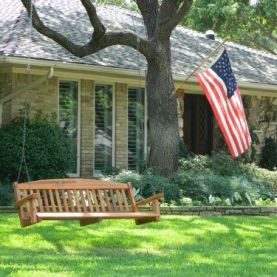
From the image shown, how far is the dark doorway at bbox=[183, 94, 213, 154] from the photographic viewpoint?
20875 millimetres

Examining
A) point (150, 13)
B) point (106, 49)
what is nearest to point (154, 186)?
point (150, 13)

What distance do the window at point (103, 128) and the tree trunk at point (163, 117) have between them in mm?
2300

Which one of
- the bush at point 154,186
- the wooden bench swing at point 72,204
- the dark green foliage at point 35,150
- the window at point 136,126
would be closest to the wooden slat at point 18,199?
the wooden bench swing at point 72,204

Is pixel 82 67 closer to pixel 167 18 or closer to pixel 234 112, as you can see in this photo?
pixel 167 18

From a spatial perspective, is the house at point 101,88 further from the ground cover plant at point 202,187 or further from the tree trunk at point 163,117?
the ground cover plant at point 202,187

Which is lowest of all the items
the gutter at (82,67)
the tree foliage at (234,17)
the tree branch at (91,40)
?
the gutter at (82,67)

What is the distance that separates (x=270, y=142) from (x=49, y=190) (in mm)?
11775

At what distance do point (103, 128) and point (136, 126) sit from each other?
1019 mm

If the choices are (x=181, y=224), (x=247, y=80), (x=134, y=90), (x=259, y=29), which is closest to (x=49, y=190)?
(x=181, y=224)

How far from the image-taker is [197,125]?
2103 cm

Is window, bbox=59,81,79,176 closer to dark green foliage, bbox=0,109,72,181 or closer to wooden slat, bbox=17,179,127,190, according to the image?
dark green foliage, bbox=0,109,72,181

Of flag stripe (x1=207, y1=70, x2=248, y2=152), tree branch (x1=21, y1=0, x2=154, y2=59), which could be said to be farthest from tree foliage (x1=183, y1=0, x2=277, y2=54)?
flag stripe (x1=207, y1=70, x2=248, y2=152)

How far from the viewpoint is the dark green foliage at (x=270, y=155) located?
20250 millimetres

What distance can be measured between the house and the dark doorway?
3cm
